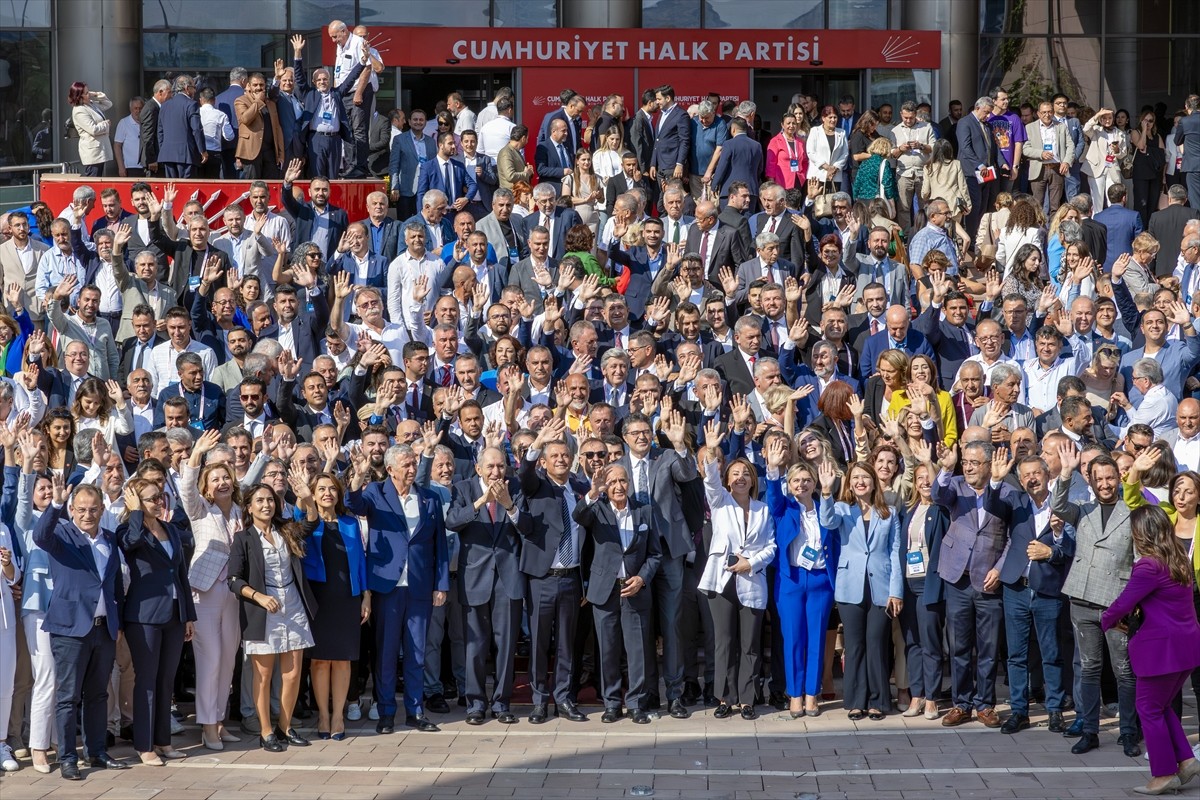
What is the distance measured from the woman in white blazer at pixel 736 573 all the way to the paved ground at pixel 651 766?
0.31 m

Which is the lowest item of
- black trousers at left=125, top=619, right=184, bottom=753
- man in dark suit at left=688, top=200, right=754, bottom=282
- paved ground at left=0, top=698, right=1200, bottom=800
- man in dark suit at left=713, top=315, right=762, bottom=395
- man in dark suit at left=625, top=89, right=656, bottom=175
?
paved ground at left=0, top=698, right=1200, bottom=800

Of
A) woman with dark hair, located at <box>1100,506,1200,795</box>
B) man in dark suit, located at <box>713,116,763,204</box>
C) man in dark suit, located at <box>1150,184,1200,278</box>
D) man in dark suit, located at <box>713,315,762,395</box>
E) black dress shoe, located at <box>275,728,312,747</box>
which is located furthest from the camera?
man in dark suit, located at <box>1150,184,1200,278</box>

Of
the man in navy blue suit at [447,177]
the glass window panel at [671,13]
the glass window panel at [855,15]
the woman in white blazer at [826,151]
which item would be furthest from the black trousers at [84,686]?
the glass window panel at [855,15]

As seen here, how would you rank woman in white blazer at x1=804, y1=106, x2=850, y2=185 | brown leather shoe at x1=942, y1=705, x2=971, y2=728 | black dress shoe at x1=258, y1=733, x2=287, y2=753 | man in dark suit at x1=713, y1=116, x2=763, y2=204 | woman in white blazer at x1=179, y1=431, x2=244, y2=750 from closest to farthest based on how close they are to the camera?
woman in white blazer at x1=179, y1=431, x2=244, y2=750 < black dress shoe at x1=258, y1=733, x2=287, y2=753 < brown leather shoe at x1=942, y1=705, x2=971, y2=728 < man in dark suit at x1=713, y1=116, x2=763, y2=204 < woman in white blazer at x1=804, y1=106, x2=850, y2=185

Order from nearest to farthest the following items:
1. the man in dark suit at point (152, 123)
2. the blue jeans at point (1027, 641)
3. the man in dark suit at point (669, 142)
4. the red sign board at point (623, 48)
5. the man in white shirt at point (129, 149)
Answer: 1. the blue jeans at point (1027, 641)
2. the man in dark suit at point (152, 123)
3. the man in dark suit at point (669, 142)
4. the man in white shirt at point (129, 149)
5. the red sign board at point (623, 48)

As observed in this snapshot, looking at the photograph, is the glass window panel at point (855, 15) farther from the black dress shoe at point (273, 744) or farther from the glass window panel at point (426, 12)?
the black dress shoe at point (273, 744)

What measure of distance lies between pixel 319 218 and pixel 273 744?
6.96 meters

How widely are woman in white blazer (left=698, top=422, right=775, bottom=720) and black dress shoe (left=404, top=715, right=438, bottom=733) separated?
211cm

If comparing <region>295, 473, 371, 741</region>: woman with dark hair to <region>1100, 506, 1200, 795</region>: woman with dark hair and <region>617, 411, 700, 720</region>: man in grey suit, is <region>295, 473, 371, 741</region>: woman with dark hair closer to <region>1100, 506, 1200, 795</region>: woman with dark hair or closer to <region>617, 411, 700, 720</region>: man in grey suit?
<region>617, 411, 700, 720</region>: man in grey suit

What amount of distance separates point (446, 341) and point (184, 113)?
19.1 feet

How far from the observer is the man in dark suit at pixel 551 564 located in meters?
11.9

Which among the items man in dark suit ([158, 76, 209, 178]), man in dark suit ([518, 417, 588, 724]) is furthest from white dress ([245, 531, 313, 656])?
man in dark suit ([158, 76, 209, 178])

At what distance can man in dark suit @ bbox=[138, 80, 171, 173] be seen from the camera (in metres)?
18.1

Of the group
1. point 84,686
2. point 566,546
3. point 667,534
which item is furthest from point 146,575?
point 667,534
